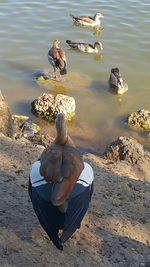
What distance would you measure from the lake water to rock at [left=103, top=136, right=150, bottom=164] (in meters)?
1.66

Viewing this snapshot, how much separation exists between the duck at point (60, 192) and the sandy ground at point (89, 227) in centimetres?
30

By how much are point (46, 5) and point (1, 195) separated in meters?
14.5

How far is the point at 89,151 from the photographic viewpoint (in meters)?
10.6

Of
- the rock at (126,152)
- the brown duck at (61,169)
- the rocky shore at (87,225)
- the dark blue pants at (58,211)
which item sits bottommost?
the rock at (126,152)

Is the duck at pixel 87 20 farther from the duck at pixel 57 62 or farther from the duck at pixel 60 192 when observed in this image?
the duck at pixel 60 192

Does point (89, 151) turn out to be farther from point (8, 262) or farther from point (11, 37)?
point (11, 37)

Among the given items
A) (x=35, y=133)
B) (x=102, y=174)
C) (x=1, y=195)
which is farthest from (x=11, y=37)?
(x=1, y=195)

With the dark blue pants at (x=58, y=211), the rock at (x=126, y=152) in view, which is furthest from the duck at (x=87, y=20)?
the dark blue pants at (x=58, y=211)

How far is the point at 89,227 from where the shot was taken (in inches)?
236

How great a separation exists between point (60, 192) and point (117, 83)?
28.3 ft

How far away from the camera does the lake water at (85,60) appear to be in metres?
12.3

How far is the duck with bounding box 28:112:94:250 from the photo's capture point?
16.1ft

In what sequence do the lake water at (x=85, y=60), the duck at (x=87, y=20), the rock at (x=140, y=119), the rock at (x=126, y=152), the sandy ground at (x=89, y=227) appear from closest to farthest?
1. the sandy ground at (x=89, y=227)
2. the rock at (x=126, y=152)
3. the rock at (x=140, y=119)
4. the lake water at (x=85, y=60)
5. the duck at (x=87, y=20)

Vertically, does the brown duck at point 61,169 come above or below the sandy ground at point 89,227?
above
